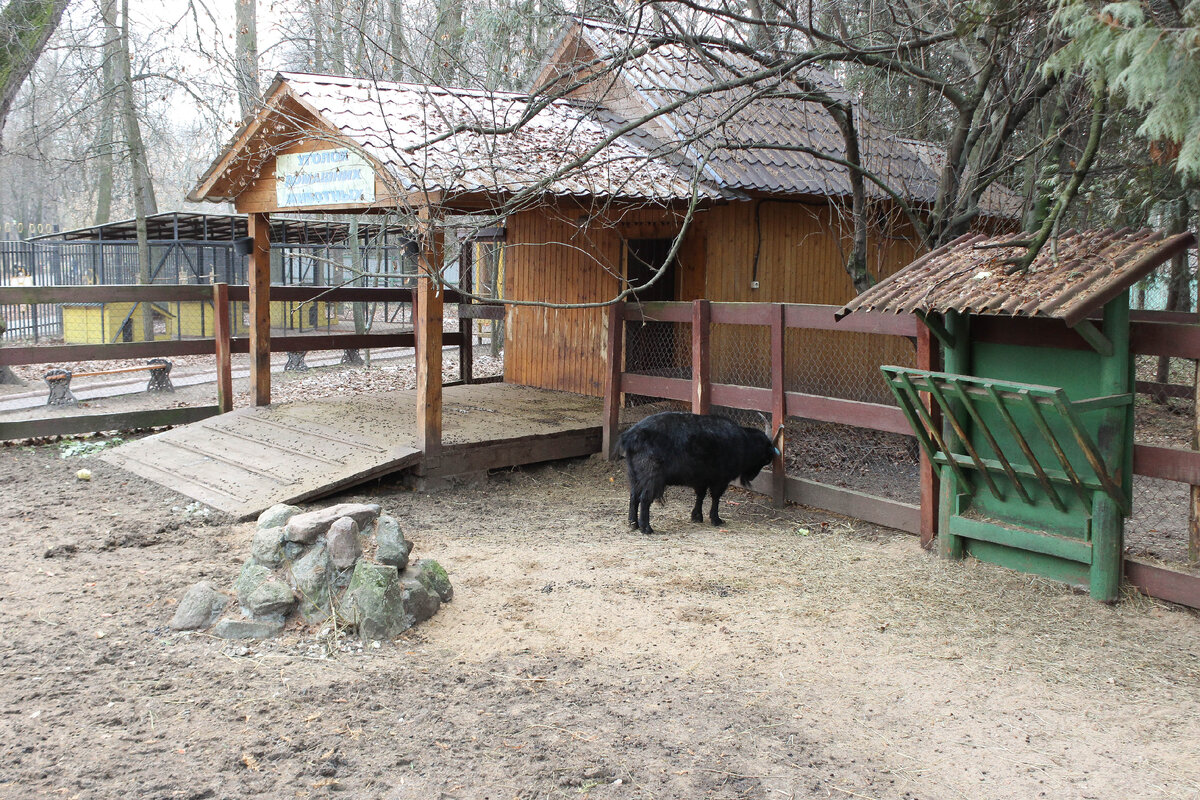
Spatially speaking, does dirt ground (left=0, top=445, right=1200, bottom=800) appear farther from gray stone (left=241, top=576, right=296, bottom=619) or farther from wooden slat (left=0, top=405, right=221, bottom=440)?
wooden slat (left=0, top=405, right=221, bottom=440)

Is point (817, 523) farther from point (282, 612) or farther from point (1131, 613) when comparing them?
point (282, 612)

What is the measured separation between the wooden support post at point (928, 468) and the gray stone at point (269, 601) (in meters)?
4.09

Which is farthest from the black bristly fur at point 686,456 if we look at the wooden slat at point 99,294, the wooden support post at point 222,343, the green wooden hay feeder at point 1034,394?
the wooden slat at point 99,294

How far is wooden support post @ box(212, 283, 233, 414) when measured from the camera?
1002 centimetres

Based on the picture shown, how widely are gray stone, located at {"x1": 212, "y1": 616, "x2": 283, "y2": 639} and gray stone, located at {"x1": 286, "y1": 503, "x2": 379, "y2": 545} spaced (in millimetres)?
495

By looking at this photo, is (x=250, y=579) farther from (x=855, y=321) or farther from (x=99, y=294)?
(x=99, y=294)

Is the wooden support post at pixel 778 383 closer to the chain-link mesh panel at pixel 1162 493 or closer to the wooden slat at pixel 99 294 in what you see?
the chain-link mesh panel at pixel 1162 493

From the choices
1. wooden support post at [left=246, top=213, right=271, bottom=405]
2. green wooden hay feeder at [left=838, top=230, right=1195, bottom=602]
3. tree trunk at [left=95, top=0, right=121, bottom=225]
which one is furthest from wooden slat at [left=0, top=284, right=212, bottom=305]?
green wooden hay feeder at [left=838, top=230, right=1195, bottom=602]

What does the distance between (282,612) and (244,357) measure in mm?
16418

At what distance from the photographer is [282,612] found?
16.0 feet

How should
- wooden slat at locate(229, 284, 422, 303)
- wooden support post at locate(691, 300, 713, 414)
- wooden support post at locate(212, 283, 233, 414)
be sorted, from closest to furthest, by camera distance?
wooden support post at locate(691, 300, 713, 414), wooden support post at locate(212, 283, 233, 414), wooden slat at locate(229, 284, 422, 303)

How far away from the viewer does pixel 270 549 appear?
5117 millimetres

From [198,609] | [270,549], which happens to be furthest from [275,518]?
[198,609]

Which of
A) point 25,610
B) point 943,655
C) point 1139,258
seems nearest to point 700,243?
point 1139,258
